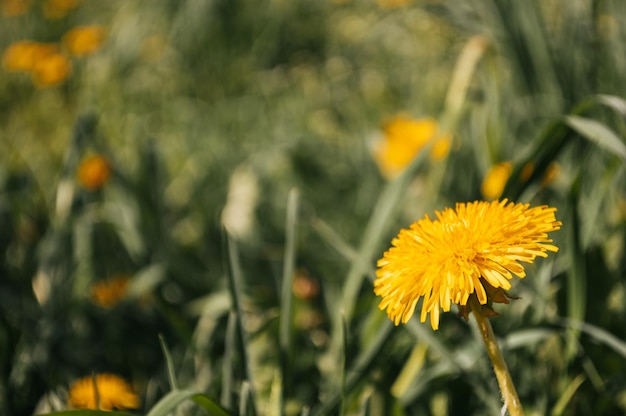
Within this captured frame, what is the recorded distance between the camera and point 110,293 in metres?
1.56

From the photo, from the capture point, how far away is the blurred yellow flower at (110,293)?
1.55 m

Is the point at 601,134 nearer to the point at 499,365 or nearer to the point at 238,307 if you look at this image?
the point at 499,365

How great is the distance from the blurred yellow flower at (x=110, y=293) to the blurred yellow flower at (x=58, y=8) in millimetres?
2088

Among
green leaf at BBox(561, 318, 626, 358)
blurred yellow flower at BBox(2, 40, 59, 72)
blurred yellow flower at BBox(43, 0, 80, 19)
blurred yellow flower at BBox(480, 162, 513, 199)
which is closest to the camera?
green leaf at BBox(561, 318, 626, 358)

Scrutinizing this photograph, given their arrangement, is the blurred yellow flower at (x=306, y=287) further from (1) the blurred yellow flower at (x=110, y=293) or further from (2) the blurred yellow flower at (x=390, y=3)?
(2) the blurred yellow flower at (x=390, y=3)

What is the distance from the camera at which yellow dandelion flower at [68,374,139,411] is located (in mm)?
1103

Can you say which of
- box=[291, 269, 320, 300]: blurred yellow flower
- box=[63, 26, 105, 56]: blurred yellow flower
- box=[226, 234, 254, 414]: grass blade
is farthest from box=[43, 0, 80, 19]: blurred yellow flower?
box=[226, 234, 254, 414]: grass blade

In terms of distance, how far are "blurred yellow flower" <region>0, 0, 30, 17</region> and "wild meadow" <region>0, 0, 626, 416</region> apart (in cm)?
22

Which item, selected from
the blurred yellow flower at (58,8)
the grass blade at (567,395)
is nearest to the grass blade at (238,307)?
the grass blade at (567,395)

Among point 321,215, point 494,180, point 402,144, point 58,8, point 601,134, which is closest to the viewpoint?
point 601,134

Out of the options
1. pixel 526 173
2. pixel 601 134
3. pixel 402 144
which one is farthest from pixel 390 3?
pixel 601 134

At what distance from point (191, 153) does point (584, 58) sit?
124 cm

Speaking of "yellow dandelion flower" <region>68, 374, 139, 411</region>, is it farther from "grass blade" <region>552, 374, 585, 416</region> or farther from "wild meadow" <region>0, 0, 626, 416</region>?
"grass blade" <region>552, 374, 585, 416</region>

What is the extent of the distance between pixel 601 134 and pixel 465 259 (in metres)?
0.36
